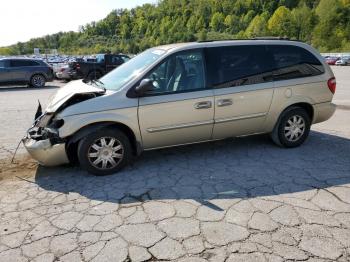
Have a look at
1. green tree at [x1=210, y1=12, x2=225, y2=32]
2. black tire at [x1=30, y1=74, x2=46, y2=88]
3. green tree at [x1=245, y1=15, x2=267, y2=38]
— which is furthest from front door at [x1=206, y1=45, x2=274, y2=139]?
green tree at [x1=210, y1=12, x2=225, y2=32]

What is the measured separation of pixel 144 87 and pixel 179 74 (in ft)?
2.11

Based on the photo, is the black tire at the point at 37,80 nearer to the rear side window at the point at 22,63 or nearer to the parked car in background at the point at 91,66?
the rear side window at the point at 22,63

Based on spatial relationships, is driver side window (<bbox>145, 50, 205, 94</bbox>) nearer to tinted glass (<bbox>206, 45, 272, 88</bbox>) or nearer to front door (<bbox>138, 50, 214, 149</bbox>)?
front door (<bbox>138, 50, 214, 149</bbox>)

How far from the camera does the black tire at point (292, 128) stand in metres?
5.64

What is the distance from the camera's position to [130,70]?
5242mm

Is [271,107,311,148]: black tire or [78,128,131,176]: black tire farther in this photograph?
[271,107,311,148]: black tire

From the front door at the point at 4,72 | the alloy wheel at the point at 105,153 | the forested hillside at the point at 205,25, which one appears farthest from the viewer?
the forested hillside at the point at 205,25

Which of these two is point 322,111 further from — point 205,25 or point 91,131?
point 205,25

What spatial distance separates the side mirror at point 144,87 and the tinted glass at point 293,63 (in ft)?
6.73

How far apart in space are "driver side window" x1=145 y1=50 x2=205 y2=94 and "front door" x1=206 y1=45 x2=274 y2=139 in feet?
0.58

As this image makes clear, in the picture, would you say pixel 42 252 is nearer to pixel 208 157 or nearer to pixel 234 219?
pixel 234 219

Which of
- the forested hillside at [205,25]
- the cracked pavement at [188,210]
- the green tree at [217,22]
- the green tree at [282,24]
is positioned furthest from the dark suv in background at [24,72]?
the green tree at [217,22]

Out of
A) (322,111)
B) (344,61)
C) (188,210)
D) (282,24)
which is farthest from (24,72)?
(282,24)

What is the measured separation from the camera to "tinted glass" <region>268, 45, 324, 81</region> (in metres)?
5.50
